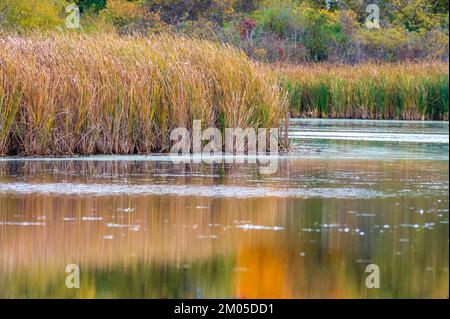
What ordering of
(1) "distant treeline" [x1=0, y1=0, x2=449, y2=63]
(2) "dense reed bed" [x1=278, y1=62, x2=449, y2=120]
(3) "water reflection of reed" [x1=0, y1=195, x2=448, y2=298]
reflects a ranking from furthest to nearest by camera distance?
(1) "distant treeline" [x1=0, y1=0, x2=449, y2=63] → (2) "dense reed bed" [x1=278, y1=62, x2=449, y2=120] → (3) "water reflection of reed" [x1=0, y1=195, x2=448, y2=298]

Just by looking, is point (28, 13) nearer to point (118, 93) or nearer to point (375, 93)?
point (375, 93)

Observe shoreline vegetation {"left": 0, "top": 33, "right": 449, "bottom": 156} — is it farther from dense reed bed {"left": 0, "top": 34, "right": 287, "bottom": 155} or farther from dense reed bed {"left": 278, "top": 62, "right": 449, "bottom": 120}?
dense reed bed {"left": 278, "top": 62, "right": 449, "bottom": 120}

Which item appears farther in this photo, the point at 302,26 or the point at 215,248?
the point at 302,26

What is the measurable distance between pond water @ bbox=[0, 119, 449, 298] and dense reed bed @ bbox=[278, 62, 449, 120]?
496 inches

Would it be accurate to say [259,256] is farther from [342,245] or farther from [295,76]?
[295,76]

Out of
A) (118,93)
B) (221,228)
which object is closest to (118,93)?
(118,93)

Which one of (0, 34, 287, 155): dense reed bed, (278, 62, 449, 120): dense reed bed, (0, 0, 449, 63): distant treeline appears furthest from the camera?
(0, 0, 449, 63): distant treeline

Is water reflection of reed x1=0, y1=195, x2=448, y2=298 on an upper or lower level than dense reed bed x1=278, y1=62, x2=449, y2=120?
lower

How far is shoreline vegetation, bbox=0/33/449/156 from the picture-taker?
15.8 m

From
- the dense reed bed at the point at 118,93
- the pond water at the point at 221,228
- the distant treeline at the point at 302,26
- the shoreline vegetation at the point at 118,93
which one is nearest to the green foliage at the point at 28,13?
the distant treeline at the point at 302,26

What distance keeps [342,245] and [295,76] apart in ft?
73.1

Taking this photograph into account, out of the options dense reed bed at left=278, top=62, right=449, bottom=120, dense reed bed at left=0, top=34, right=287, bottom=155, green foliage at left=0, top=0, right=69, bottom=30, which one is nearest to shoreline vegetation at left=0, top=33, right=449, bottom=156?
dense reed bed at left=0, top=34, right=287, bottom=155

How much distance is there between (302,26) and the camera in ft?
154

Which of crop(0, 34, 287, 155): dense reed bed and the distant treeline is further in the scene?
the distant treeline
